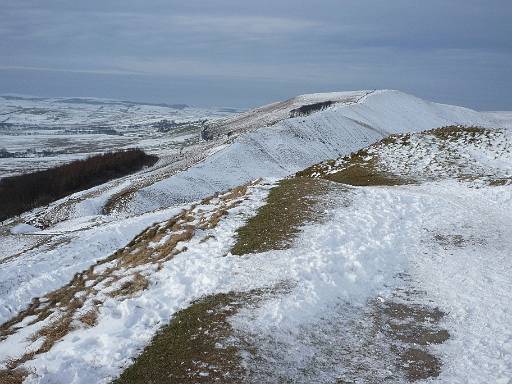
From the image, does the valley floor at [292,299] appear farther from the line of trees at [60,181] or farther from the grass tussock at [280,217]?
the line of trees at [60,181]

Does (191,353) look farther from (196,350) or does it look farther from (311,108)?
(311,108)

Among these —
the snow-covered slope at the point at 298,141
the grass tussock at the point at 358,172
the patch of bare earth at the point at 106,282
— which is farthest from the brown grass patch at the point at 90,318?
the snow-covered slope at the point at 298,141

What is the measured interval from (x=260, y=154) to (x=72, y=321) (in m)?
59.3

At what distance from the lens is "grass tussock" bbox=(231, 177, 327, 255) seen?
51.5 ft

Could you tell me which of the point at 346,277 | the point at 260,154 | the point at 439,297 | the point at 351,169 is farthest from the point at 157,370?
the point at 260,154

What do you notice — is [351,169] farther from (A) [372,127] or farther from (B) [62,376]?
(A) [372,127]

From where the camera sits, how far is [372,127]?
92.6 metres

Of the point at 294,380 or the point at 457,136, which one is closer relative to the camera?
the point at 294,380

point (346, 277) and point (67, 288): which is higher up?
point (346, 277)

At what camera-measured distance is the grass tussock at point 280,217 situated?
15.7m

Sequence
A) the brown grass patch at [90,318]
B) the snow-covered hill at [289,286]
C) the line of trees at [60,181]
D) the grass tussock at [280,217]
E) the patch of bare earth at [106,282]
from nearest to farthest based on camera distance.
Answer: the snow-covered hill at [289,286] < the brown grass patch at [90,318] < the patch of bare earth at [106,282] < the grass tussock at [280,217] < the line of trees at [60,181]

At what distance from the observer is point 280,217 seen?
59.9 ft

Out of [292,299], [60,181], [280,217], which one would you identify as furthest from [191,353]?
[60,181]

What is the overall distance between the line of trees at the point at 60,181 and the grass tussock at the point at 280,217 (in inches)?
2208
